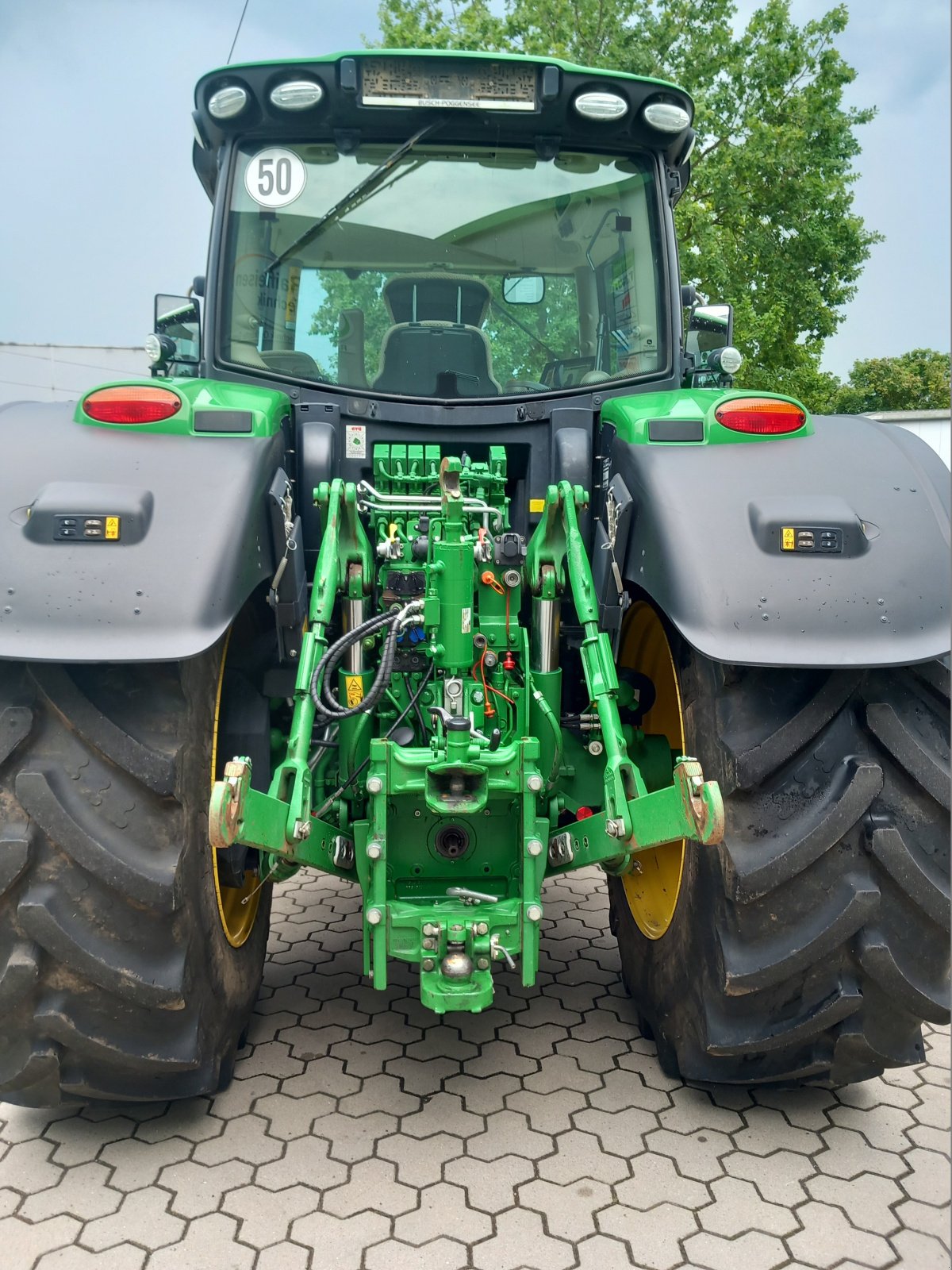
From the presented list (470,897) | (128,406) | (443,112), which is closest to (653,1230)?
(470,897)

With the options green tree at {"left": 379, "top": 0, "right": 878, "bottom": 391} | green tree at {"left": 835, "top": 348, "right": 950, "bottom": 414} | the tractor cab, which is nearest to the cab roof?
the tractor cab

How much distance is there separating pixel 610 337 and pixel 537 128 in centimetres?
68

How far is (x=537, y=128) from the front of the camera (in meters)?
3.23

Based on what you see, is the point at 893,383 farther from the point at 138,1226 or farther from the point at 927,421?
the point at 138,1226

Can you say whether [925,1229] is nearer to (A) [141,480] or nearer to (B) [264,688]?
(B) [264,688]

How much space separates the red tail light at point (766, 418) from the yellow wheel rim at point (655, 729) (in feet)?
1.81

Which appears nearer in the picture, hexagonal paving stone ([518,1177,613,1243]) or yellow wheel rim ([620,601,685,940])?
hexagonal paving stone ([518,1177,613,1243])

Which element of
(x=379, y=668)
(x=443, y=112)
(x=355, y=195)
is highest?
(x=443, y=112)

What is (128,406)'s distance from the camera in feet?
8.50

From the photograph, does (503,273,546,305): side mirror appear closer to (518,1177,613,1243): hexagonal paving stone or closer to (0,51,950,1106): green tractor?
(0,51,950,1106): green tractor

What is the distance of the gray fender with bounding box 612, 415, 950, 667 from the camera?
2.19 meters

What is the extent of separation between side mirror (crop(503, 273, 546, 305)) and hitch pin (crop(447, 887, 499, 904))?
A: 6.27ft

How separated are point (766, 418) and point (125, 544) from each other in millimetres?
1600

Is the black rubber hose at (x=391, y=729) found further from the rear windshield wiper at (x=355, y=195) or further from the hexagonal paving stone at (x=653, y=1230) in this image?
the rear windshield wiper at (x=355, y=195)
